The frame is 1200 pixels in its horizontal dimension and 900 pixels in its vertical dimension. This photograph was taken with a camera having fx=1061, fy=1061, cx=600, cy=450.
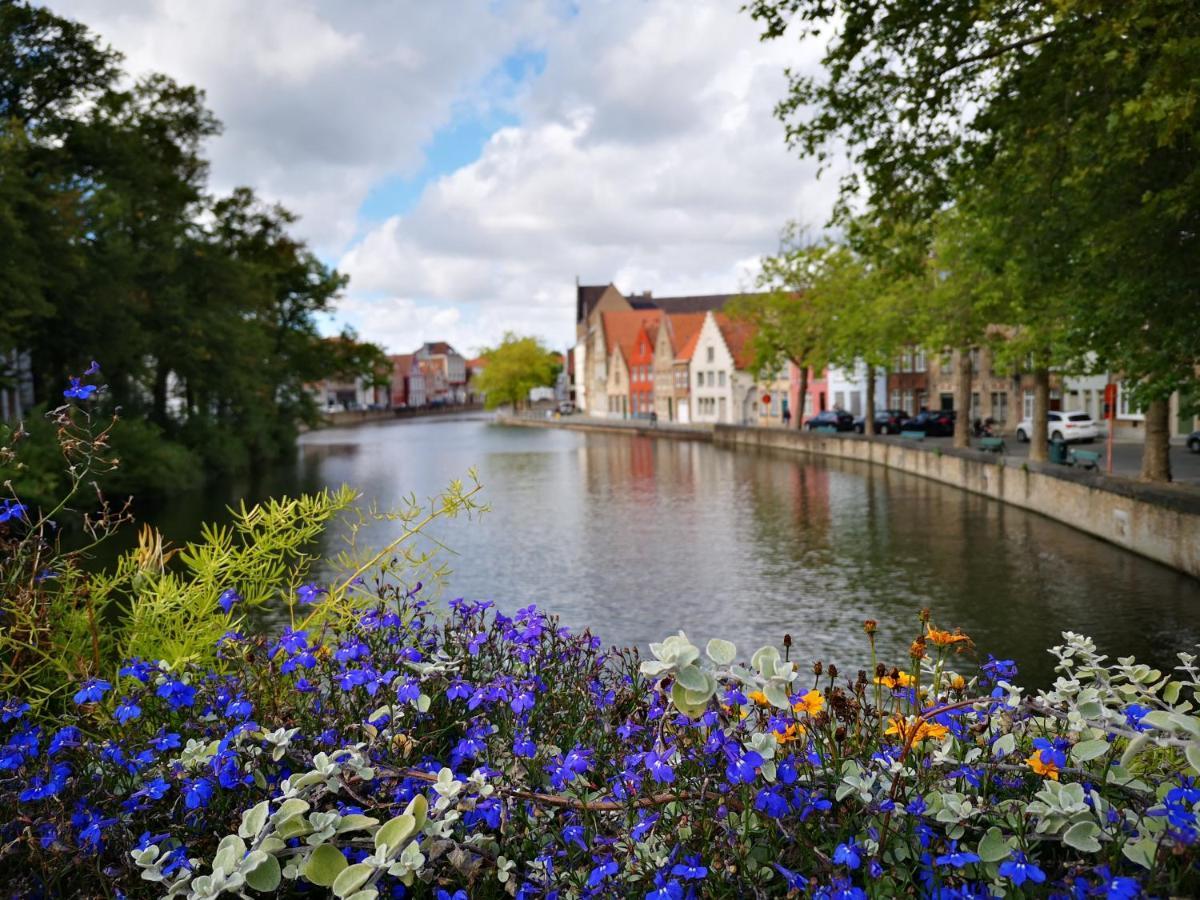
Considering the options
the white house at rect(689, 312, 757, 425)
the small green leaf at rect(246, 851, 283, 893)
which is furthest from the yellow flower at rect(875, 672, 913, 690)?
the white house at rect(689, 312, 757, 425)

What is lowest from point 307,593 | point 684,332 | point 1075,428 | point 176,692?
point 1075,428

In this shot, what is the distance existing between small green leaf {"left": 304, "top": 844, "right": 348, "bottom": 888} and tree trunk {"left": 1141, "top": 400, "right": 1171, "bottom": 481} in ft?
81.3

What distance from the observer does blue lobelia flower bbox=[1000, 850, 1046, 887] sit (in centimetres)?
281

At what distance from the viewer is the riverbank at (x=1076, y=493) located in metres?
19.6

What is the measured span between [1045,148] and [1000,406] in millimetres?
57730

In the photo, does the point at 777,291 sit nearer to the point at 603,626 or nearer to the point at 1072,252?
the point at 1072,252

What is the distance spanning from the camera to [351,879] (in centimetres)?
289

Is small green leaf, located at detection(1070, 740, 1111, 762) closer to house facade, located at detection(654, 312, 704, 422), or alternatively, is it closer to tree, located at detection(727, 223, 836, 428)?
tree, located at detection(727, 223, 836, 428)

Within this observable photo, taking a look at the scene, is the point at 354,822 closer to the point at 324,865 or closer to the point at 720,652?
the point at 324,865

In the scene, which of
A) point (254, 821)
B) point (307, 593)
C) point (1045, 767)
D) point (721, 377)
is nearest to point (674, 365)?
point (721, 377)

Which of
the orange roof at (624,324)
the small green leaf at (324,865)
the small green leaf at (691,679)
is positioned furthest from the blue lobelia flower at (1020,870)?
the orange roof at (624,324)

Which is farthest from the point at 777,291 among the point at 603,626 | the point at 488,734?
the point at 488,734

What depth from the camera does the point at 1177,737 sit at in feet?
11.0

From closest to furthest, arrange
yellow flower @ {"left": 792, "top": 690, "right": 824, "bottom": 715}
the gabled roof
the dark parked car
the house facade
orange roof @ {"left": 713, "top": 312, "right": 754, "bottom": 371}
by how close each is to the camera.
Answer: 1. yellow flower @ {"left": 792, "top": 690, "right": 824, "bottom": 715}
2. the dark parked car
3. orange roof @ {"left": 713, "top": 312, "right": 754, "bottom": 371}
4. the house facade
5. the gabled roof
